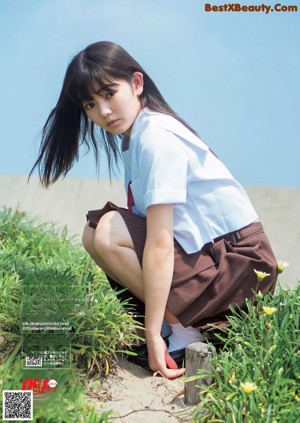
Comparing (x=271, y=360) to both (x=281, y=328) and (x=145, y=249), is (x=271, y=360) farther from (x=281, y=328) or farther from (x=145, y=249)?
(x=145, y=249)

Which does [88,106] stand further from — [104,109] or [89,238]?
[89,238]

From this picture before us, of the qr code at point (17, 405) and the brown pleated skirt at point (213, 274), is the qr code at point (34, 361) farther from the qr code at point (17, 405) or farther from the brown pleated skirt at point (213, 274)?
the brown pleated skirt at point (213, 274)

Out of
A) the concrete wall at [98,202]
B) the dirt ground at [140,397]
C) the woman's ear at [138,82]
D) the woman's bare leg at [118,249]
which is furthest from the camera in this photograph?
the concrete wall at [98,202]

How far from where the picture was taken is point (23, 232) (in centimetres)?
389

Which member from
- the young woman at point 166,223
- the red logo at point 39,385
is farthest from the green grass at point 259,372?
the red logo at point 39,385

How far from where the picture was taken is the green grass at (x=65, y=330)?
76.0 inches

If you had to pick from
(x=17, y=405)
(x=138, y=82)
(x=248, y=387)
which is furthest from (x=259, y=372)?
(x=138, y=82)

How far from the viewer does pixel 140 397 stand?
7.17ft

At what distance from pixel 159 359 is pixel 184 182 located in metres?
0.57

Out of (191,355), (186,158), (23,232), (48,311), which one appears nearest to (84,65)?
(186,158)

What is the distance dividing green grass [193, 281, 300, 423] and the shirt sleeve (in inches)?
17.5

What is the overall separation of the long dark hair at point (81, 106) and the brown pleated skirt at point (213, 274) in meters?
0.32

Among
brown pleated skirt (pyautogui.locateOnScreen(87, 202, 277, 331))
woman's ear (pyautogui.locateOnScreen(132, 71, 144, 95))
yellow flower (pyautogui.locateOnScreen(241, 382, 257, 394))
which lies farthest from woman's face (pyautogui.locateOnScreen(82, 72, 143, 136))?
yellow flower (pyautogui.locateOnScreen(241, 382, 257, 394))

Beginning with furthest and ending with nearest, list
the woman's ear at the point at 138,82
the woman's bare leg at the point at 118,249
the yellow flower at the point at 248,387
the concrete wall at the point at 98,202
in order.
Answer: the concrete wall at the point at 98,202 → the woman's ear at the point at 138,82 → the woman's bare leg at the point at 118,249 → the yellow flower at the point at 248,387
